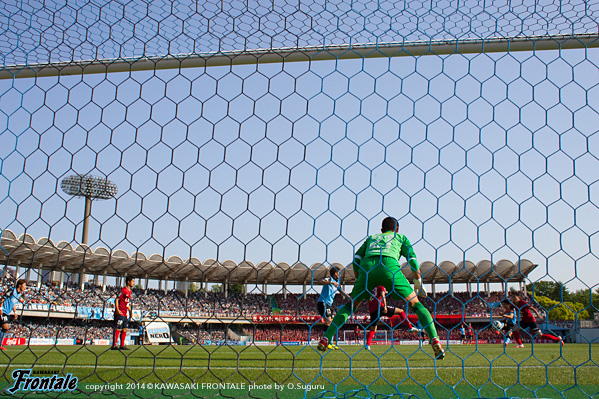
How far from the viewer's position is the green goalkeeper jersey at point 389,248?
4.27 meters

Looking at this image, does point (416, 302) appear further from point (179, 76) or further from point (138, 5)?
point (138, 5)

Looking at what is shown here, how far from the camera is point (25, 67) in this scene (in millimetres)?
4504

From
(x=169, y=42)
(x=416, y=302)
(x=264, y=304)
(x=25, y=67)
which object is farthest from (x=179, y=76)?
(x=264, y=304)

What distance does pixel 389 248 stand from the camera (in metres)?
4.28

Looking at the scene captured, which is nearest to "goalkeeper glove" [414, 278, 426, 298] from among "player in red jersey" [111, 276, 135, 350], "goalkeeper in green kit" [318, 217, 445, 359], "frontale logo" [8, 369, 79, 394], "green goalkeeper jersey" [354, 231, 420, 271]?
"goalkeeper in green kit" [318, 217, 445, 359]

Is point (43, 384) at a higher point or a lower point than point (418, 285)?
lower

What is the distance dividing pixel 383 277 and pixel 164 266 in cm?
708

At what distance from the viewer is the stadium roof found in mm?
4010

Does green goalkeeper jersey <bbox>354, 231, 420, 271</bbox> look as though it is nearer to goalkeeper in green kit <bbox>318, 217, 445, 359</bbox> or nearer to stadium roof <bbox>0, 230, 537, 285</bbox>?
goalkeeper in green kit <bbox>318, 217, 445, 359</bbox>

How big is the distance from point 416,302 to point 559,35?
2.70m

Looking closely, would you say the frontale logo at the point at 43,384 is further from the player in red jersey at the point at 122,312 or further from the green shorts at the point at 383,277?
the player in red jersey at the point at 122,312

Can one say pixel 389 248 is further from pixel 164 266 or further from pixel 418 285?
pixel 164 266

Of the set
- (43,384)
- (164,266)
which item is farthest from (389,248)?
(164,266)

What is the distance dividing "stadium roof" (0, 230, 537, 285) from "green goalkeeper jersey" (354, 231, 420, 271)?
217 millimetres
